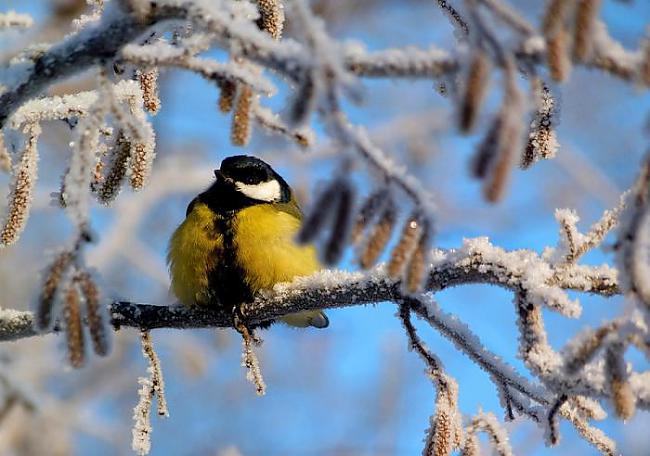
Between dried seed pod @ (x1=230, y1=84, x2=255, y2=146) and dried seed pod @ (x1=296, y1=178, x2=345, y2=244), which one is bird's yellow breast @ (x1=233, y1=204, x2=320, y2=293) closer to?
dried seed pod @ (x1=230, y1=84, x2=255, y2=146)

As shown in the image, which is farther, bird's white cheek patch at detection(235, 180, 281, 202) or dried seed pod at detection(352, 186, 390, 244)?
bird's white cheek patch at detection(235, 180, 281, 202)

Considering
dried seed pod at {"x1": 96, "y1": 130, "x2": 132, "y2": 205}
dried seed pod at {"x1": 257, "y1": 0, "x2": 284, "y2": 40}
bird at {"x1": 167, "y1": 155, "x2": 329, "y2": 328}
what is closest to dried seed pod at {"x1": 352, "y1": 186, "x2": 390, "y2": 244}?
dried seed pod at {"x1": 257, "y1": 0, "x2": 284, "y2": 40}

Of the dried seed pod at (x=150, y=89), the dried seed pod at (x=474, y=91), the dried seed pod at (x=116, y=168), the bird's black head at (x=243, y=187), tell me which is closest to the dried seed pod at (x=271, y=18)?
the dried seed pod at (x=150, y=89)

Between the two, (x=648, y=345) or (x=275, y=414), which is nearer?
(x=648, y=345)

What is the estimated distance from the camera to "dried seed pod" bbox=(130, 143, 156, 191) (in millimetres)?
1930

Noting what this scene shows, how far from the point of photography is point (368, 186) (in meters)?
1.33

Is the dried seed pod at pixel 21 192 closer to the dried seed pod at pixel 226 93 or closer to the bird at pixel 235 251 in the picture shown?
the dried seed pod at pixel 226 93

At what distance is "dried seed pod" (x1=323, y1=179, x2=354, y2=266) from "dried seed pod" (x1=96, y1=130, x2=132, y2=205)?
2.90ft

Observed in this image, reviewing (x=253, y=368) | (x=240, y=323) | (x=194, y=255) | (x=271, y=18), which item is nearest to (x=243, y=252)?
(x=194, y=255)

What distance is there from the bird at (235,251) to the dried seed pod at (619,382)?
155cm

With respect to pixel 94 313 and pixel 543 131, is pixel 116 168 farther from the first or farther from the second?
pixel 543 131

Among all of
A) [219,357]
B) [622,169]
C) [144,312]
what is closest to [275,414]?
[219,357]

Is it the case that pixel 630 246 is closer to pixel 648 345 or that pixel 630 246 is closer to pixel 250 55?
pixel 648 345

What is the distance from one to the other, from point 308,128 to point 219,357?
7.47 m
